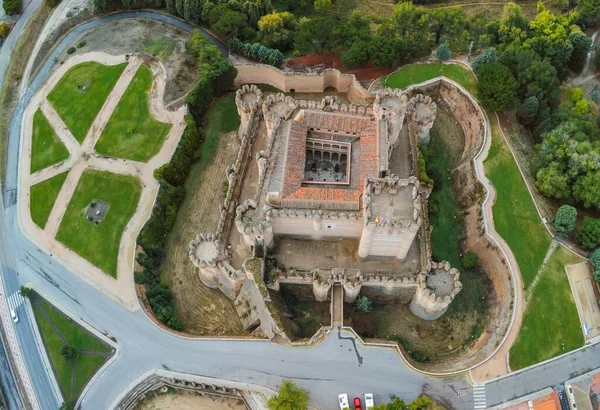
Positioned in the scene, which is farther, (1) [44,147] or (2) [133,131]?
(1) [44,147]

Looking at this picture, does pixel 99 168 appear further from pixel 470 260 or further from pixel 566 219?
pixel 566 219

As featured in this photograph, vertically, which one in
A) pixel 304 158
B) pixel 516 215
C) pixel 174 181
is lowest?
pixel 516 215

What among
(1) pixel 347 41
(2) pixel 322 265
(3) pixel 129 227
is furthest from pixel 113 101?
(2) pixel 322 265

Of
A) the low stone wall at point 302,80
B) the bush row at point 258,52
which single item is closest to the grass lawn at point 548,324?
the low stone wall at point 302,80

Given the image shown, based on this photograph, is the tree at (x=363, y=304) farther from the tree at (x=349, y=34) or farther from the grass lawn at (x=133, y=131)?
the tree at (x=349, y=34)

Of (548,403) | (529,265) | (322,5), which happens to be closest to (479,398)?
(548,403)

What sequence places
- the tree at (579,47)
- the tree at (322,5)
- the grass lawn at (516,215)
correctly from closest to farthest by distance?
1. the grass lawn at (516,215)
2. the tree at (579,47)
3. the tree at (322,5)
